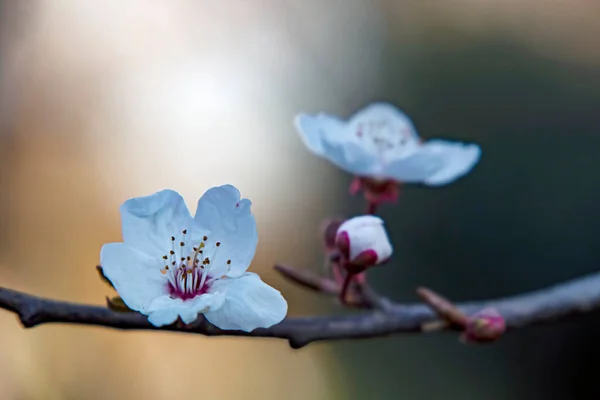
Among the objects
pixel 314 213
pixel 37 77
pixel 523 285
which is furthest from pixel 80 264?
pixel 523 285

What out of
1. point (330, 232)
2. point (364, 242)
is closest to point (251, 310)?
point (364, 242)

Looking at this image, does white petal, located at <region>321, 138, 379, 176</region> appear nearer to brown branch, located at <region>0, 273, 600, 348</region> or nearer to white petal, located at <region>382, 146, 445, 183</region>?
white petal, located at <region>382, 146, 445, 183</region>

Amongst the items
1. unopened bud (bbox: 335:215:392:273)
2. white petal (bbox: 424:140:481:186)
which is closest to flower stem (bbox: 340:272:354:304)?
unopened bud (bbox: 335:215:392:273)

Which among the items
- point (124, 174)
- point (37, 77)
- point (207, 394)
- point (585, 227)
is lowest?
point (207, 394)

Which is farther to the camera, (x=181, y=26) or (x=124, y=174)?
(x=181, y=26)

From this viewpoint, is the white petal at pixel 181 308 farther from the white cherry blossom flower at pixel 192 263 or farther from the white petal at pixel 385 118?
the white petal at pixel 385 118

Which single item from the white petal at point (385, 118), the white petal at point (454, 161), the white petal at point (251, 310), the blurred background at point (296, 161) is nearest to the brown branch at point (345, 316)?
the white petal at point (251, 310)

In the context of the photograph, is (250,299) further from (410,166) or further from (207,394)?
(207,394)
